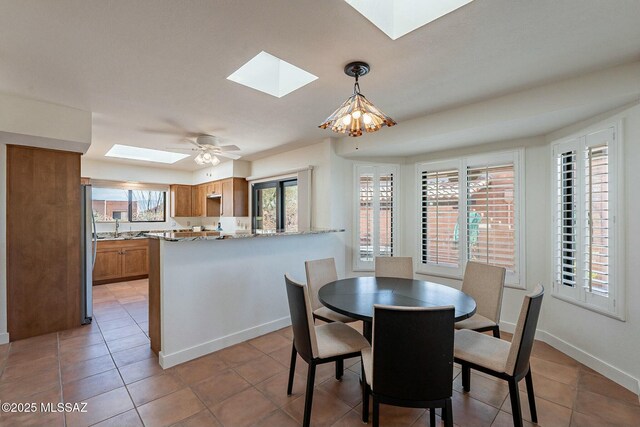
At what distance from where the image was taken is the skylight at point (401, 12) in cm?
158

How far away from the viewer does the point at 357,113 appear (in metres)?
1.96

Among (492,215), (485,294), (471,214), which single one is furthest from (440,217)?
(485,294)

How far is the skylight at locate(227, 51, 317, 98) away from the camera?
2.44m

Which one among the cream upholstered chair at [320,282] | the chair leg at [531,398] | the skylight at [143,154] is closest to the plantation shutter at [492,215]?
the chair leg at [531,398]

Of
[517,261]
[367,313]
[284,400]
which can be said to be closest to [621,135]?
[517,261]

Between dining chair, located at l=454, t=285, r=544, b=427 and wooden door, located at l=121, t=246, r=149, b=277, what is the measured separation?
606 cm

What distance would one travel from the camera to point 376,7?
167cm

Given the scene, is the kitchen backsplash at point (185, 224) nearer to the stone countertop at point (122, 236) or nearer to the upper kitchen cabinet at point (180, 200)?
the stone countertop at point (122, 236)

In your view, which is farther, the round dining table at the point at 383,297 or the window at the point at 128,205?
the window at the point at 128,205

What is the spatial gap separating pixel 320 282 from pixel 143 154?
475 cm

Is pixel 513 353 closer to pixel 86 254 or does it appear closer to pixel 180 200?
pixel 86 254

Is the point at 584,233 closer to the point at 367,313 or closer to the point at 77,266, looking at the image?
the point at 367,313

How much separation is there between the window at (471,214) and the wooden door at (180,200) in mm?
5355

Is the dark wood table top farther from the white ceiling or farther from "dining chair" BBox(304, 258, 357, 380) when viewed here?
the white ceiling
